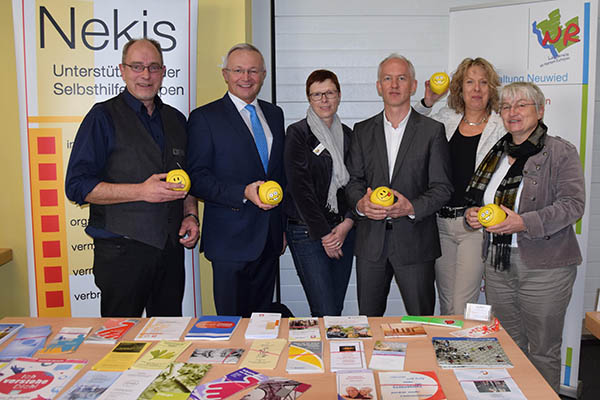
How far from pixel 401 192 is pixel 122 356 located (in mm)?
1654

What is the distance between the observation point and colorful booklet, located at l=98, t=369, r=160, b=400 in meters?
1.42

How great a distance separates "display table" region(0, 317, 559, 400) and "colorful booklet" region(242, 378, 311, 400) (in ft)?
0.08

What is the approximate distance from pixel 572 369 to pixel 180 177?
9.97 feet

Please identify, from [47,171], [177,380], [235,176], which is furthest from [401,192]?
[47,171]

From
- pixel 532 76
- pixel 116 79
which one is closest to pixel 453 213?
pixel 532 76

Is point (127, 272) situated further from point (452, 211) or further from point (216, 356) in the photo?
point (452, 211)

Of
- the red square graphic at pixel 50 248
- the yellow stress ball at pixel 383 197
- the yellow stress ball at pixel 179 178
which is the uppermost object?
the yellow stress ball at pixel 179 178

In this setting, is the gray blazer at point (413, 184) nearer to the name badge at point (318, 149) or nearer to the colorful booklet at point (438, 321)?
the name badge at point (318, 149)

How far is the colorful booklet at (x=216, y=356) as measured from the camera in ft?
5.42

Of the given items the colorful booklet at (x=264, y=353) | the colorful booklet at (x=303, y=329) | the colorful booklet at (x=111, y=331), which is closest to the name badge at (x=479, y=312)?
the colorful booklet at (x=303, y=329)

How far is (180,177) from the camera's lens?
2.15 m

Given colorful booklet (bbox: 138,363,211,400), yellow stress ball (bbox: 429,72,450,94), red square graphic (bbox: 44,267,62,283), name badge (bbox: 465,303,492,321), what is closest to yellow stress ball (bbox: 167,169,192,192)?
colorful booklet (bbox: 138,363,211,400)

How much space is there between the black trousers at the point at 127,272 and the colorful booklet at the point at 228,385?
1.07 meters

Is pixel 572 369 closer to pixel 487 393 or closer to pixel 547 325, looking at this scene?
pixel 547 325
